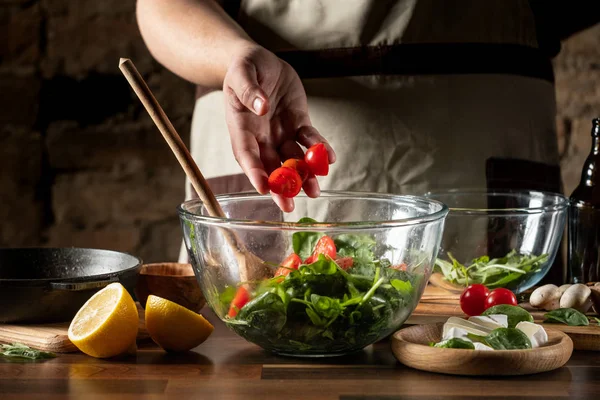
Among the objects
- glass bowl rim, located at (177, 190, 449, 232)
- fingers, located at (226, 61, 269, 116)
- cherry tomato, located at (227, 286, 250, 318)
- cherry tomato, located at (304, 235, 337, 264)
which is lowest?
Result: cherry tomato, located at (227, 286, 250, 318)

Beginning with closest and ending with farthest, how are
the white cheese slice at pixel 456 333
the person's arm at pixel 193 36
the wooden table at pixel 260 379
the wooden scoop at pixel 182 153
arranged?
the wooden table at pixel 260 379, the white cheese slice at pixel 456 333, the wooden scoop at pixel 182 153, the person's arm at pixel 193 36

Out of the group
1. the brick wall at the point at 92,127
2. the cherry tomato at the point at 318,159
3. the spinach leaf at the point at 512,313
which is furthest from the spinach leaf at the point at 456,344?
the brick wall at the point at 92,127

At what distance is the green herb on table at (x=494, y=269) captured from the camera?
1310mm

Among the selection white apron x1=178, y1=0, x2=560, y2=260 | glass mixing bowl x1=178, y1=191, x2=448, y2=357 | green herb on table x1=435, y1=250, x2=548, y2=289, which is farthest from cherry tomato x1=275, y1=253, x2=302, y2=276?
white apron x1=178, y1=0, x2=560, y2=260

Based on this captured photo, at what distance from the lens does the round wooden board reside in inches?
34.9

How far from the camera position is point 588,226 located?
4.41 ft

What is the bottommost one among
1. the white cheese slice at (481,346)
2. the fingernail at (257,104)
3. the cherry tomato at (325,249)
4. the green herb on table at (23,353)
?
the green herb on table at (23,353)

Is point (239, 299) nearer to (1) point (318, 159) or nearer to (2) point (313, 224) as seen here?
(2) point (313, 224)

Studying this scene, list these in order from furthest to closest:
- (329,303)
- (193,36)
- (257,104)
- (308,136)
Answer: (193,36) < (308,136) < (257,104) < (329,303)

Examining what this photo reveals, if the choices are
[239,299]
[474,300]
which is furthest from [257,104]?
[474,300]

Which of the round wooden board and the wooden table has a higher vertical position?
the round wooden board

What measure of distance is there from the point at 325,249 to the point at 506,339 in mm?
222

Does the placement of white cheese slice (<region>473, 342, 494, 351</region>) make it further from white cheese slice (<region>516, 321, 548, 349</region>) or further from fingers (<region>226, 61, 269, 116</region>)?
fingers (<region>226, 61, 269, 116</region>)

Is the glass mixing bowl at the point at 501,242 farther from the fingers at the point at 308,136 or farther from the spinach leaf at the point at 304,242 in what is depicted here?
the spinach leaf at the point at 304,242
